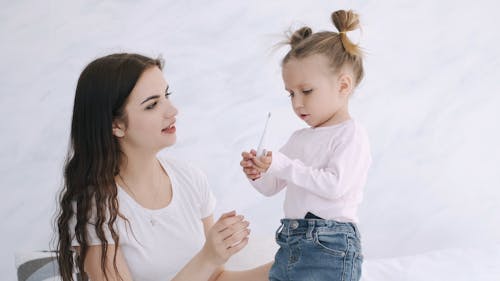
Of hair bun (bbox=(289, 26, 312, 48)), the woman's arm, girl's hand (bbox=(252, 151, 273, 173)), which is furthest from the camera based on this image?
the woman's arm

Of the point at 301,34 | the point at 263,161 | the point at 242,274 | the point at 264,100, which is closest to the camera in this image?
the point at 263,161

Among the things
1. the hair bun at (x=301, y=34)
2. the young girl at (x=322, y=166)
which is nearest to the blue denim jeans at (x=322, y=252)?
the young girl at (x=322, y=166)

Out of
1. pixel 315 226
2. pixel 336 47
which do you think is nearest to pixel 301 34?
pixel 336 47

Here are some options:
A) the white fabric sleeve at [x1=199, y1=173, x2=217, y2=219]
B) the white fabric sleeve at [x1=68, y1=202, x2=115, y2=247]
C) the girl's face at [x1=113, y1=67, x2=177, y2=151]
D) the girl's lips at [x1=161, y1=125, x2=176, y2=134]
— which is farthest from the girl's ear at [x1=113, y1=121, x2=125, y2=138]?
the white fabric sleeve at [x1=199, y1=173, x2=217, y2=219]

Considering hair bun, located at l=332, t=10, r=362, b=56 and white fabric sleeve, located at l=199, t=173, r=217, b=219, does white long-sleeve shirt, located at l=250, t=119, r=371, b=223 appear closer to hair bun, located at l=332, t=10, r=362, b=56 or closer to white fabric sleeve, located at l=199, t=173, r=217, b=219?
hair bun, located at l=332, t=10, r=362, b=56

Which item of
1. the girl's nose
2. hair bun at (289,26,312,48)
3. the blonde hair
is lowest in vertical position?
the girl's nose

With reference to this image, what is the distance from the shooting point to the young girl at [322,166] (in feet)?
5.23

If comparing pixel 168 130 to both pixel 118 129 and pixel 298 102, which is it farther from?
pixel 298 102

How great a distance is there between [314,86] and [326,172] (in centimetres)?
22

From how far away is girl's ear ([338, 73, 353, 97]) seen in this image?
1.70 meters

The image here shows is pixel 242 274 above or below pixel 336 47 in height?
below

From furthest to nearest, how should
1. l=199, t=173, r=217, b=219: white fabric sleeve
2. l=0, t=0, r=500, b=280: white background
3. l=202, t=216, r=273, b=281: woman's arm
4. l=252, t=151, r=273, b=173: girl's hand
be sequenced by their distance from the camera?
1. l=0, t=0, r=500, b=280: white background
2. l=199, t=173, r=217, b=219: white fabric sleeve
3. l=202, t=216, r=273, b=281: woman's arm
4. l=252, t=151, r=273, b=173: girl's hand

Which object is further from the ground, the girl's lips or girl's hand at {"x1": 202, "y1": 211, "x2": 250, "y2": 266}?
the girl's lips

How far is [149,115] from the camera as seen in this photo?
172cm
